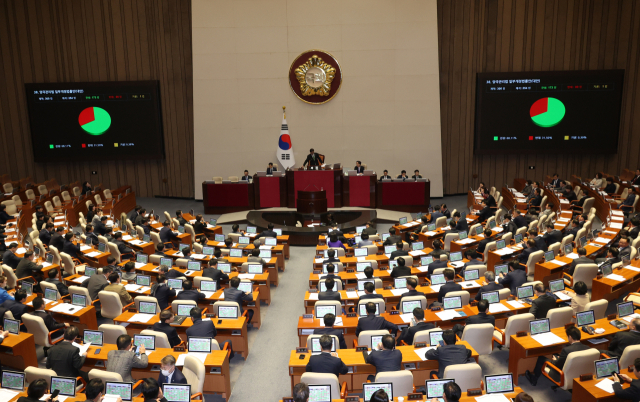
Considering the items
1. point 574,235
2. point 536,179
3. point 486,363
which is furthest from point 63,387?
point 536,179

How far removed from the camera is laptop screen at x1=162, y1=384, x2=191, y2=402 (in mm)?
5594

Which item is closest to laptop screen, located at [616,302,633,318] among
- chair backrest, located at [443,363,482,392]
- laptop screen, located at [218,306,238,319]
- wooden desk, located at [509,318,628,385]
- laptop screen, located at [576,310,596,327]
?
wooden desk, located at [509,318,628,385]

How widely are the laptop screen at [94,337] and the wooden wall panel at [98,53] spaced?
597 inches

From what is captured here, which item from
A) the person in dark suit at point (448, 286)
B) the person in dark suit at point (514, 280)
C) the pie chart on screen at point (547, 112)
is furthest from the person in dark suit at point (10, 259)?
the pie chart on screen at point (547, 112)

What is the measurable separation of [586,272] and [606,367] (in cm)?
368

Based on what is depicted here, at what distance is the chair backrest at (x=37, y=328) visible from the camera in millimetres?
7484

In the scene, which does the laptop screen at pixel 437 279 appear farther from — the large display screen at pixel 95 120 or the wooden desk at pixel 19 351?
the large display screen at pixel 95 120

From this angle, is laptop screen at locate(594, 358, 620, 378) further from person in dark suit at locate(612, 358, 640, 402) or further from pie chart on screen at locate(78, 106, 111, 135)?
pie chart on screen at locate(78, 106, 111, 135)

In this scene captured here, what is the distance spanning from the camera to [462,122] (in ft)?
67.6

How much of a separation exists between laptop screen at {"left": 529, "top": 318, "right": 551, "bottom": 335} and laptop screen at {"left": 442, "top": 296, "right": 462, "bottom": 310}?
1243 mm

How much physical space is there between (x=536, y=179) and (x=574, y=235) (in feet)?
33.1

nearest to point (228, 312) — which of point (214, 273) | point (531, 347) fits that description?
point (214, 273)

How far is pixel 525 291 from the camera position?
8266mm

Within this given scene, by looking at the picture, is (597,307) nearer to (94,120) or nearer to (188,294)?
(188,294)
